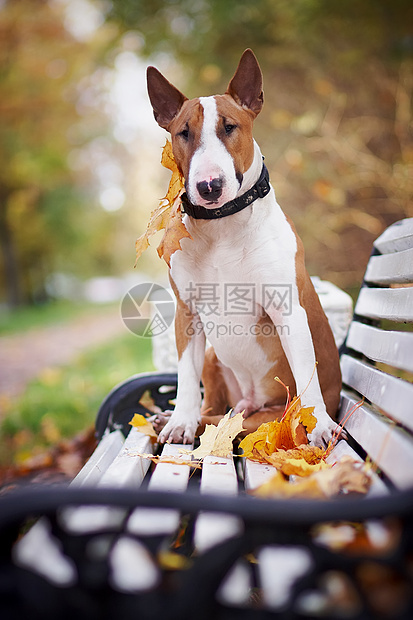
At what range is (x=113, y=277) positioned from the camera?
30188 millimetres

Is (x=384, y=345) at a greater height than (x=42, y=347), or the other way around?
(x=384, y=345)

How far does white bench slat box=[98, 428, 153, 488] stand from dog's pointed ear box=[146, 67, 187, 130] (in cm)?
123

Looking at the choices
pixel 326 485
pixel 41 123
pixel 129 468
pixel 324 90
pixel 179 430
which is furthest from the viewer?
pixel 41 123

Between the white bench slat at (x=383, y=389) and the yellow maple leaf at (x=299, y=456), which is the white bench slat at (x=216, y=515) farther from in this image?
the white bench slat at (x=383, y=389)

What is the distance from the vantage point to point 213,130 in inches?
75.5

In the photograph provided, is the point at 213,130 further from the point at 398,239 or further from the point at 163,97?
the point at 398,239

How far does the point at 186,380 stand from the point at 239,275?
0.47m

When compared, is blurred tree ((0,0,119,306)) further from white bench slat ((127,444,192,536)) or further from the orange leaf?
white bench slat ((127,444,192,536))

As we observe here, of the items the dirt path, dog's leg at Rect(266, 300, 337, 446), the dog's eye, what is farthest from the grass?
the dog's eye

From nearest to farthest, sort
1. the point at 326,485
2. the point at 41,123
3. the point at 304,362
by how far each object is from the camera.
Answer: the point at 326,485 < the point at 304,362 < the point at 41,123

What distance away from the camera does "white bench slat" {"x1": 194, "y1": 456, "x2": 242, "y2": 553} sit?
1049 mm

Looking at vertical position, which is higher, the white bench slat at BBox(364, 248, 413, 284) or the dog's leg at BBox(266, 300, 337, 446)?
the white bench slat at BBox(364, 248, 413, 284)

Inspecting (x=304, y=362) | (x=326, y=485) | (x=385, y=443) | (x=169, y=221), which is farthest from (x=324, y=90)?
(x=326, y=485)

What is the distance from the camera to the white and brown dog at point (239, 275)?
194 cm
